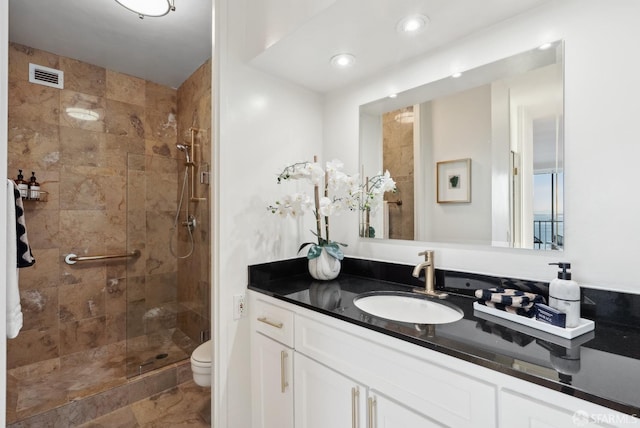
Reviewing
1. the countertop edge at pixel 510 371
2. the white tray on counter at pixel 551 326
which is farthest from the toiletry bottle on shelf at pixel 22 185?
the white tray on counter at pixel 551 326

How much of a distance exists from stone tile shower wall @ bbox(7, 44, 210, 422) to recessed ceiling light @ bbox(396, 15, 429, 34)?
2.29 meters

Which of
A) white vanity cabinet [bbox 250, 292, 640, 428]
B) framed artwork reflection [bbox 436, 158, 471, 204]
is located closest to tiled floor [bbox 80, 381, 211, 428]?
white vanity cabinet [bbox 250, 292, 640, 428]

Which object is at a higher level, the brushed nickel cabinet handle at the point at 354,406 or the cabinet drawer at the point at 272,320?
the cabinet drawer at the point at 272,320

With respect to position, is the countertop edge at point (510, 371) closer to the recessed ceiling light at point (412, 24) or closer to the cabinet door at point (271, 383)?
the cabinet door at point (271, 383)

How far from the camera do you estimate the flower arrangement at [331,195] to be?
1468 millimetres

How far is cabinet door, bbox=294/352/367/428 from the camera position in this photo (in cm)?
101

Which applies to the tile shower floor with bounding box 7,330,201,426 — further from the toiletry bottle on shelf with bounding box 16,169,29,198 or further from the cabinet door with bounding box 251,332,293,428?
the toiletry bottle on shelf with bounding box 16,169,29,198

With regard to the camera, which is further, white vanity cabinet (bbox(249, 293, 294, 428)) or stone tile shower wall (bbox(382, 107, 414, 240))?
stone tile shower wall (bbox(382, 107, 414, 240))

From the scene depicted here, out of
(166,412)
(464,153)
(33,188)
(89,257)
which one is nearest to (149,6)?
(33,188)

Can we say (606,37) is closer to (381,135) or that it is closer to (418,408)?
(381,135)

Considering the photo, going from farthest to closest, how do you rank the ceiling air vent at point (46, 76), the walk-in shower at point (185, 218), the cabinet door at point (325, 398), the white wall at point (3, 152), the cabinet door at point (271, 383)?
the walk-in shower at point (185, 218) → the ceiling air vent at point (46, 76) → the cabinet door at point (271, 383) → the cabinet door at point (325, 398) → the white wall at point (3, 152)

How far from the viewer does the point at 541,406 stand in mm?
651

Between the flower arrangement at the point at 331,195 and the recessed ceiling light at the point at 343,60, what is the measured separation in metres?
0.49

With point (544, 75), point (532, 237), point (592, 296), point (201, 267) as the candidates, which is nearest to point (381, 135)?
point (544, 75)
